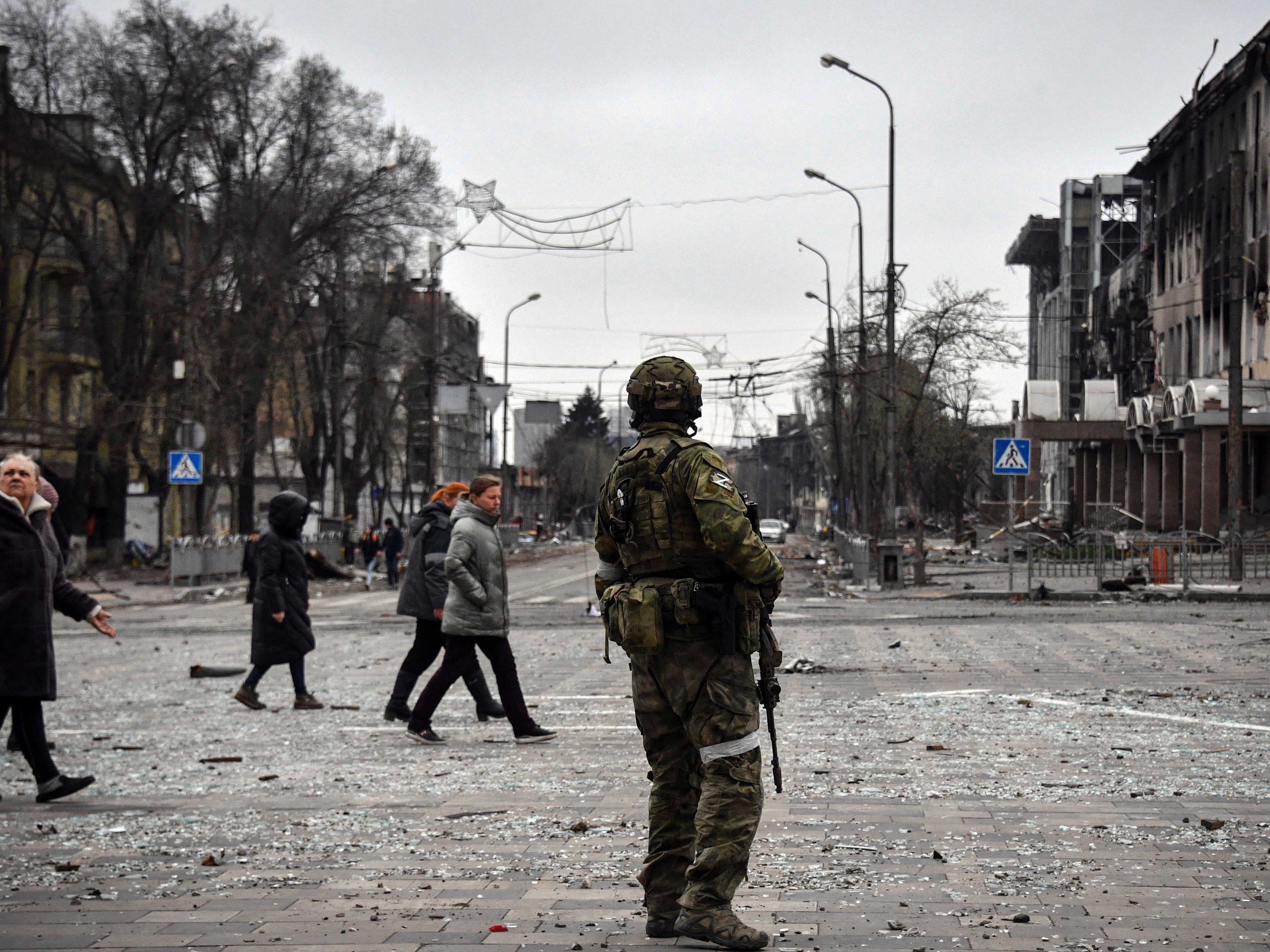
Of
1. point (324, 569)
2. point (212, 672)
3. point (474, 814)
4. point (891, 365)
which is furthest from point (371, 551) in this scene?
A: point (474, 814)

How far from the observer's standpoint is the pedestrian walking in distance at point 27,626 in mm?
7754

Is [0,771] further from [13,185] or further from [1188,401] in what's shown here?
[1188,401]

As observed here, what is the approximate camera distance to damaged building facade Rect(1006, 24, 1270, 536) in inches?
1667

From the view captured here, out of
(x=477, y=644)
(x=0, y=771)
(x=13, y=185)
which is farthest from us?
(x=13, y=185)

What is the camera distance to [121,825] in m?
7.22

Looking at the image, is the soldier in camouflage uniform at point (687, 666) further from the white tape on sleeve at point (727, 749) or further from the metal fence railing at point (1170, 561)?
the metal fence railing at point (1170, 561)

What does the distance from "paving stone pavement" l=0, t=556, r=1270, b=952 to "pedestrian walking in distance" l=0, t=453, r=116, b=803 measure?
27 cm

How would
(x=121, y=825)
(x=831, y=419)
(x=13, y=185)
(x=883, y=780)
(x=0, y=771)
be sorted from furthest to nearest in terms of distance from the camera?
(x=831, y=419) → (x=13, y=185) → (x=0, y=771) → (x=883, y=780) → (x=121, y=825)

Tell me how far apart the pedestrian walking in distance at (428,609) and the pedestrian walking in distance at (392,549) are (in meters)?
27.9

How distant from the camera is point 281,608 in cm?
1205

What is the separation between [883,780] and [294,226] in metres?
39.0

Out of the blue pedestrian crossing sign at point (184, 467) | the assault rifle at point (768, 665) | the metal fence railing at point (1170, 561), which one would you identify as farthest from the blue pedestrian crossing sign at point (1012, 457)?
the assault rifle at point (768, 665)

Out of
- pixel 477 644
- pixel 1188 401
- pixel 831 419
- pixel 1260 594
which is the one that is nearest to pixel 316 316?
pixel 831 419

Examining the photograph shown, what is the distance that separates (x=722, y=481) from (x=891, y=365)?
28.8 metres
